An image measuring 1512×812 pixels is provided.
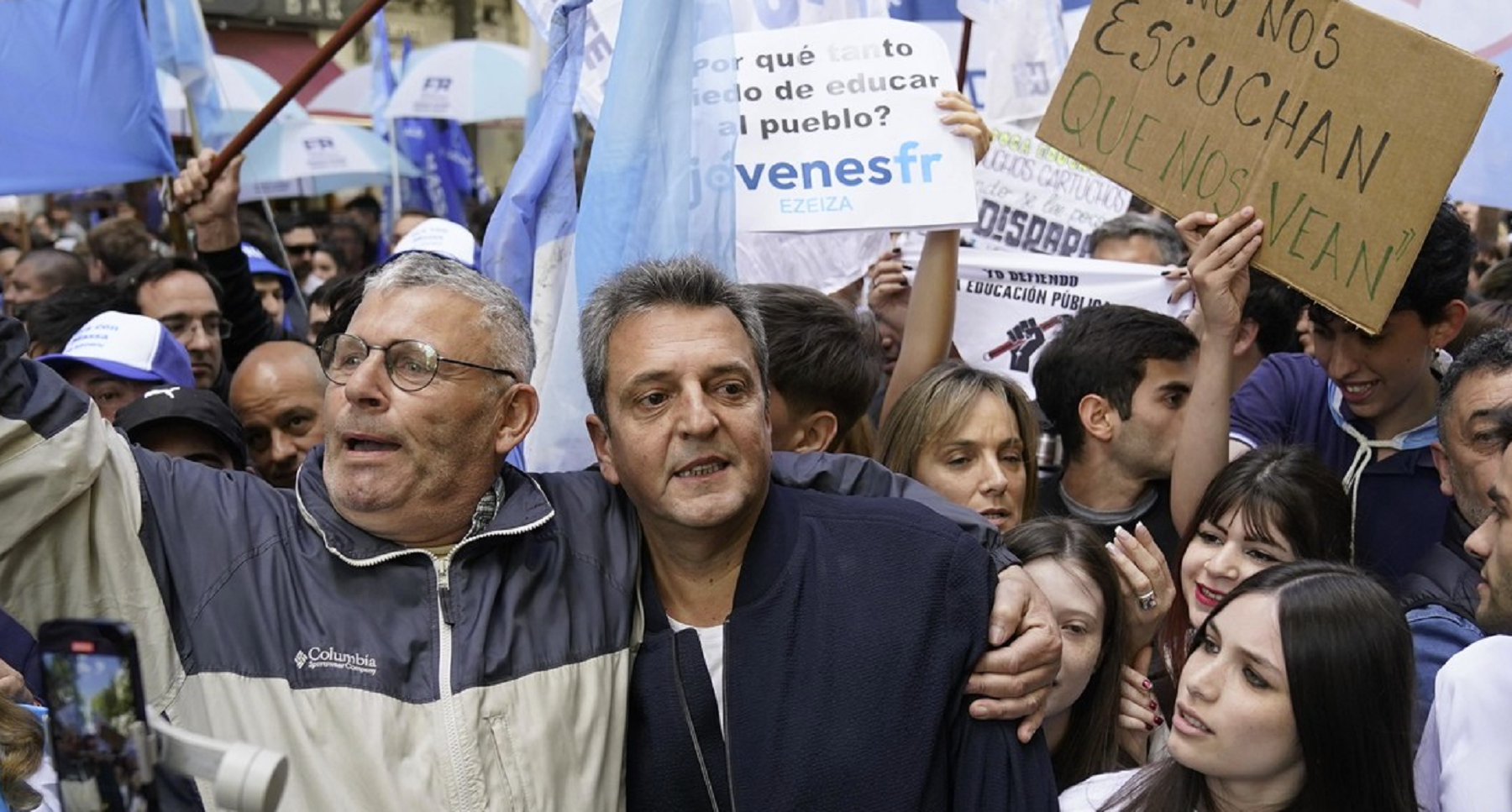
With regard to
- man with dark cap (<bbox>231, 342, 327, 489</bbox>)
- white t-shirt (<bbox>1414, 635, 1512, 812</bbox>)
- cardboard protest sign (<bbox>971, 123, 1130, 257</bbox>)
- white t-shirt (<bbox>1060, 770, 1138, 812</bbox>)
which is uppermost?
cardboard protest sign (<bbox>971, 123, 1130, 257</bbox>)

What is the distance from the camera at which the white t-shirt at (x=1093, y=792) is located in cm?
269

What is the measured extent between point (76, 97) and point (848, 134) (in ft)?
8.42

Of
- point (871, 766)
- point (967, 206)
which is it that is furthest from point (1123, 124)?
point (871, 766)

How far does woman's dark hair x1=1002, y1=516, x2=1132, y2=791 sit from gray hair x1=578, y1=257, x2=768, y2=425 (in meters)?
0.81

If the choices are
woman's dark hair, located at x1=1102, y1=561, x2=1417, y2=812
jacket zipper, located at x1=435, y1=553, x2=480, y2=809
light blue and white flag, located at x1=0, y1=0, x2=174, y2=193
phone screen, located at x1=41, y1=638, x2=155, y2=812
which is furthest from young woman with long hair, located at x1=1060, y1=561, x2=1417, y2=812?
light blue and white flag, located at x1=0, y1=0, x2=174, y2=193

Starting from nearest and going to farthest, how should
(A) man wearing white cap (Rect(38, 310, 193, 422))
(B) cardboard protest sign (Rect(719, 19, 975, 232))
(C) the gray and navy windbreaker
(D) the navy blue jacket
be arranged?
→ (C) the gray and navy windbreaker → (D) the navy blue jacket → (B) cardboard protest sign (Rect(719, 19, 975, 232)) → (A) man wearing white cap (Rect(38, 310, 193, 422))

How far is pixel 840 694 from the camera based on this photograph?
2.37 m

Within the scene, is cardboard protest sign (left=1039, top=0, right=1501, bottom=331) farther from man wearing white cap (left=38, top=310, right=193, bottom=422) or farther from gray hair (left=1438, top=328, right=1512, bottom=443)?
man wearing white cap (left=38, top=310, right=193, bottom=422)

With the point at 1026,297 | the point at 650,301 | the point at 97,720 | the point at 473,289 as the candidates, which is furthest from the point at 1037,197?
the point at 97,720

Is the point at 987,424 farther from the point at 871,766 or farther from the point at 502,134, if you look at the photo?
the point at 502,134

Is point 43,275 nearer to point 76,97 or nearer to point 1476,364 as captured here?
point 76,97

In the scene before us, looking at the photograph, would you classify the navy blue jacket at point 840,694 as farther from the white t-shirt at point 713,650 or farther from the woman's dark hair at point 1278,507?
the woman's dark hair at point 1278,507

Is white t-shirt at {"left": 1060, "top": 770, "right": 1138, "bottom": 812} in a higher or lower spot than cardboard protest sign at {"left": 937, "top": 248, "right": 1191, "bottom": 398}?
lower

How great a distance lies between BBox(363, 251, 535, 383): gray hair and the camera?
246cm
